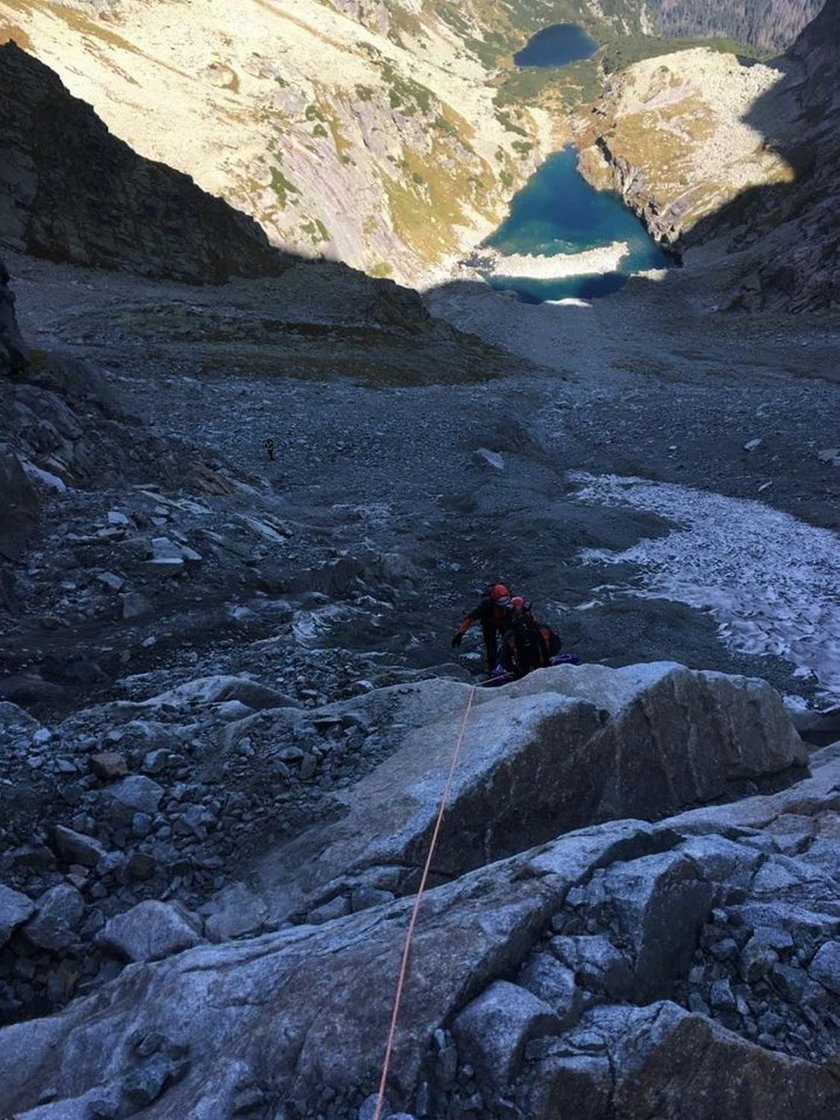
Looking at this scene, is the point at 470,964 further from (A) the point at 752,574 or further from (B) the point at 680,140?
(B) the point at 680,140

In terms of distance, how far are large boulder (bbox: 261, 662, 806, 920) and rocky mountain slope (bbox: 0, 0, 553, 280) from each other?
6516cm

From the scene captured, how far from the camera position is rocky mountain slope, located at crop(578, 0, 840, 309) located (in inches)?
2643

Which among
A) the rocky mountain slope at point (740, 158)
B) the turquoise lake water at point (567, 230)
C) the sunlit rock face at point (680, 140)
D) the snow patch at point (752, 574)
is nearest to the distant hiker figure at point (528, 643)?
the snow patch at point (752, 574)

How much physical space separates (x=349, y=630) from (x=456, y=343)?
4216 cm

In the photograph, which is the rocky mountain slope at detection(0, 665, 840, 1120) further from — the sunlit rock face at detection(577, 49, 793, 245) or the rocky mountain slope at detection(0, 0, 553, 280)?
the sunlit rock face at detection(577, 49, 793, 245)

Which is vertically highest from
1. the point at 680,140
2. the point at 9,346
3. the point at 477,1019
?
the point at 680,140

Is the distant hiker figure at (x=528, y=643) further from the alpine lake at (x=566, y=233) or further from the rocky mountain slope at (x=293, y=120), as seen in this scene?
the alpine lake at (x=566, y=233)

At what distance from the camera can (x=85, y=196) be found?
181ft

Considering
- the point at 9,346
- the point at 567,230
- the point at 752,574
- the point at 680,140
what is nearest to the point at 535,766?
the point at 752,574

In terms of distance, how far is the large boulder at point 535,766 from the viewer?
597 cm

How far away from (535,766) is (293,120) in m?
90.7

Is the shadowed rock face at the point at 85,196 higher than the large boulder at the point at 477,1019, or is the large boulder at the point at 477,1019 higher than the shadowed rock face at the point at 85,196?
the shadowed rock face at the point at 85,196

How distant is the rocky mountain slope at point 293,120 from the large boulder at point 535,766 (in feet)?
214

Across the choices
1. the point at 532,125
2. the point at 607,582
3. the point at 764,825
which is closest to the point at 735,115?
the point at 532,125
